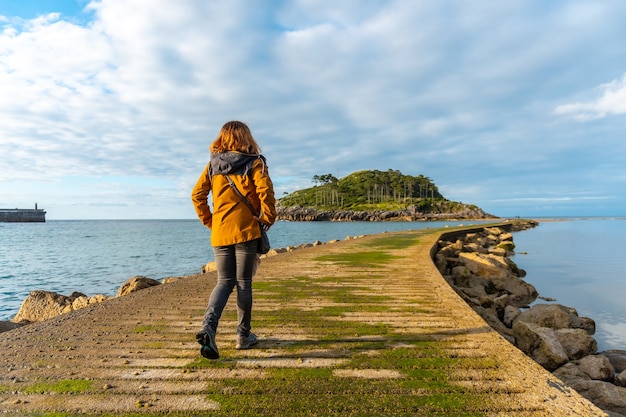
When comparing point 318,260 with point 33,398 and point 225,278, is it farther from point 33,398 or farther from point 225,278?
point 33,398

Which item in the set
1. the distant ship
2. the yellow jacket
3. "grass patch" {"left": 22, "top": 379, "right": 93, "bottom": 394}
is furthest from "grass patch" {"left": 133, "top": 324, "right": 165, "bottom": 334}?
the distant ship

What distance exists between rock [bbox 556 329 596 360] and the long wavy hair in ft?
19.9

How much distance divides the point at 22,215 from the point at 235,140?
19138cm

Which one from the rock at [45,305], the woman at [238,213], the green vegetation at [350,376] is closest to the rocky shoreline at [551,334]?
the green vegetation at [350,376]

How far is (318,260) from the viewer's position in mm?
12734

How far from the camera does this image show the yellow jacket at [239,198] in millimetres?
3883

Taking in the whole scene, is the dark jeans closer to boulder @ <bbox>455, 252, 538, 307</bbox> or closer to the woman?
the woman

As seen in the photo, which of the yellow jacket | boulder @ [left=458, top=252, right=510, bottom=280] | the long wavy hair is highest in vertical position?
the long wavy hair

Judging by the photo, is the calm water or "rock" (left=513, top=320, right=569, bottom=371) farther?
the calm water

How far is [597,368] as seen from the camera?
520 centimetres

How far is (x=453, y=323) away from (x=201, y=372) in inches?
131

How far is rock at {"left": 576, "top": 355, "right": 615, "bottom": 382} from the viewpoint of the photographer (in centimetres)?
514

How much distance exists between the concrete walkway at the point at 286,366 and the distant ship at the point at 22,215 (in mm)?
185678

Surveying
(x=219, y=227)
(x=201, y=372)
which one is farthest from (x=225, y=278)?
(x=201, y=372)
